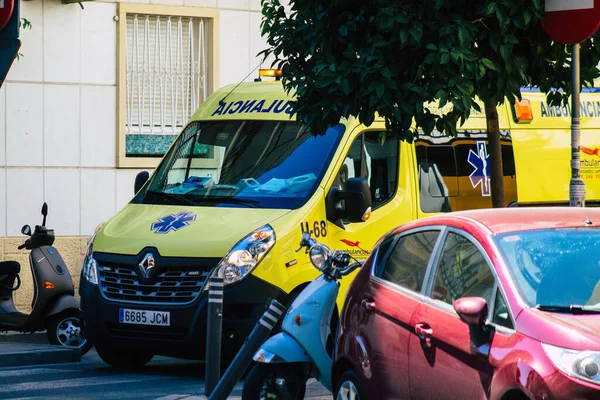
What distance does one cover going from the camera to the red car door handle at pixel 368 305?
7.39 meters

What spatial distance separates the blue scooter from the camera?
8055 mm

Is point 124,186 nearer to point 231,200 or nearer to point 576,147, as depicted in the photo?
point 231,200

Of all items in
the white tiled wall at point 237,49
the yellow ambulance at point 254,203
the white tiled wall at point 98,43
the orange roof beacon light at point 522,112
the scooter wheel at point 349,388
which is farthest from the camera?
the white tiled wall at point 237,49

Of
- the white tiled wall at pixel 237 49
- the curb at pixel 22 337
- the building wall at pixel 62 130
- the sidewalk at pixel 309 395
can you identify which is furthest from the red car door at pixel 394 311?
the white tiled wall at pixel 237 49

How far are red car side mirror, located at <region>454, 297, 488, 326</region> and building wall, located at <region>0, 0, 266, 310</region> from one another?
11.0 metres

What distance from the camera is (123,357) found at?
38.0 ft

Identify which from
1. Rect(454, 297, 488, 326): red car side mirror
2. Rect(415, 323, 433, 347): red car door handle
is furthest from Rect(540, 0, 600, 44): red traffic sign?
Rect(454, 297, 488, 326): red car side mirror

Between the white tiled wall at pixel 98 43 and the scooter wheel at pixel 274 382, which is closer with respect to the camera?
the scooter wheel at pixel 274 382

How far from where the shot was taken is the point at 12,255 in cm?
1656

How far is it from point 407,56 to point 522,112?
11.8 feet

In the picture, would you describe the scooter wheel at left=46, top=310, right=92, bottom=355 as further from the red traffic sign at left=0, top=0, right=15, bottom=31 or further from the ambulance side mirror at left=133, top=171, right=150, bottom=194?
the red traffic sign at left=0, top=0, right=15, bottom=31

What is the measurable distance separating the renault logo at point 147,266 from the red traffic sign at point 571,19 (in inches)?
135

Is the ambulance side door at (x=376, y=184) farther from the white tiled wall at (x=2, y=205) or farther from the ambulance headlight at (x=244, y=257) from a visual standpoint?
the white tiled wall at (x=2, y=205)

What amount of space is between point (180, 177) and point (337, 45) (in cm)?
245
